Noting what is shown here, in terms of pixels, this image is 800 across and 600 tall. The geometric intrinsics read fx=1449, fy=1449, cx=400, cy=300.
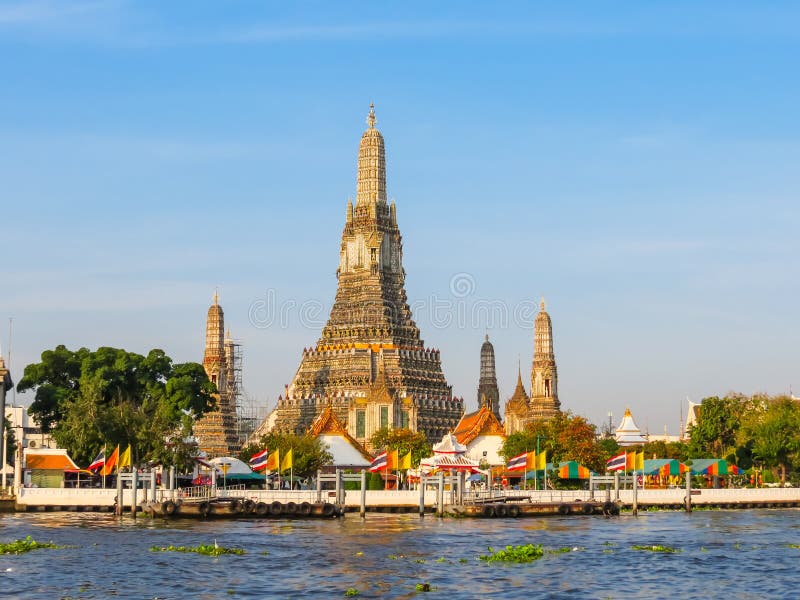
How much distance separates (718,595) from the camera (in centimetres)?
5716

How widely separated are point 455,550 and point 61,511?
116 feet

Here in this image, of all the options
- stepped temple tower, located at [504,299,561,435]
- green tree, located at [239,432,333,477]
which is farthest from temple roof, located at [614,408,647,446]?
green tree, located at [239,432,333,477]

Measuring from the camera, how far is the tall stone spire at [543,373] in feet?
576

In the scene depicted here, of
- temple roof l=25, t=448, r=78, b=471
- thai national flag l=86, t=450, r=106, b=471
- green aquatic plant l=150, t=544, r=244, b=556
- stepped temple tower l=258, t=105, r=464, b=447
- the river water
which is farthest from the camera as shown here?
stepped temple tower l=258, t=105, r=464, b=447

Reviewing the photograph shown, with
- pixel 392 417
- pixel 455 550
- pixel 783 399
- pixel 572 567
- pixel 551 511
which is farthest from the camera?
pixel 392 417

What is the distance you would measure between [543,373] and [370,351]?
23346mm

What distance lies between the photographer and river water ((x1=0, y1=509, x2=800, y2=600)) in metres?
57.4

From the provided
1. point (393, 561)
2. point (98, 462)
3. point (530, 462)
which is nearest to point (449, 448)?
point (530, 462)

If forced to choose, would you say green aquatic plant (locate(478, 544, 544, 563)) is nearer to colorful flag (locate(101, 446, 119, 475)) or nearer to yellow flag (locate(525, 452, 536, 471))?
yellow flag (locate(525, 452, 536, 471))

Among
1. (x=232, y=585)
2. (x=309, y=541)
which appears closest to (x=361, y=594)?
(x=232, y=585)

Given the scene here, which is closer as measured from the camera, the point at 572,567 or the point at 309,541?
the point at 572,567

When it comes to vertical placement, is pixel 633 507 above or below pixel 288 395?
below

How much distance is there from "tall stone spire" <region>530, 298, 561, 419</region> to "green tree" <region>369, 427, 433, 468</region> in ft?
121

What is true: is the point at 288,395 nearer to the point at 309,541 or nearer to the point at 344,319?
the point at 344,319
